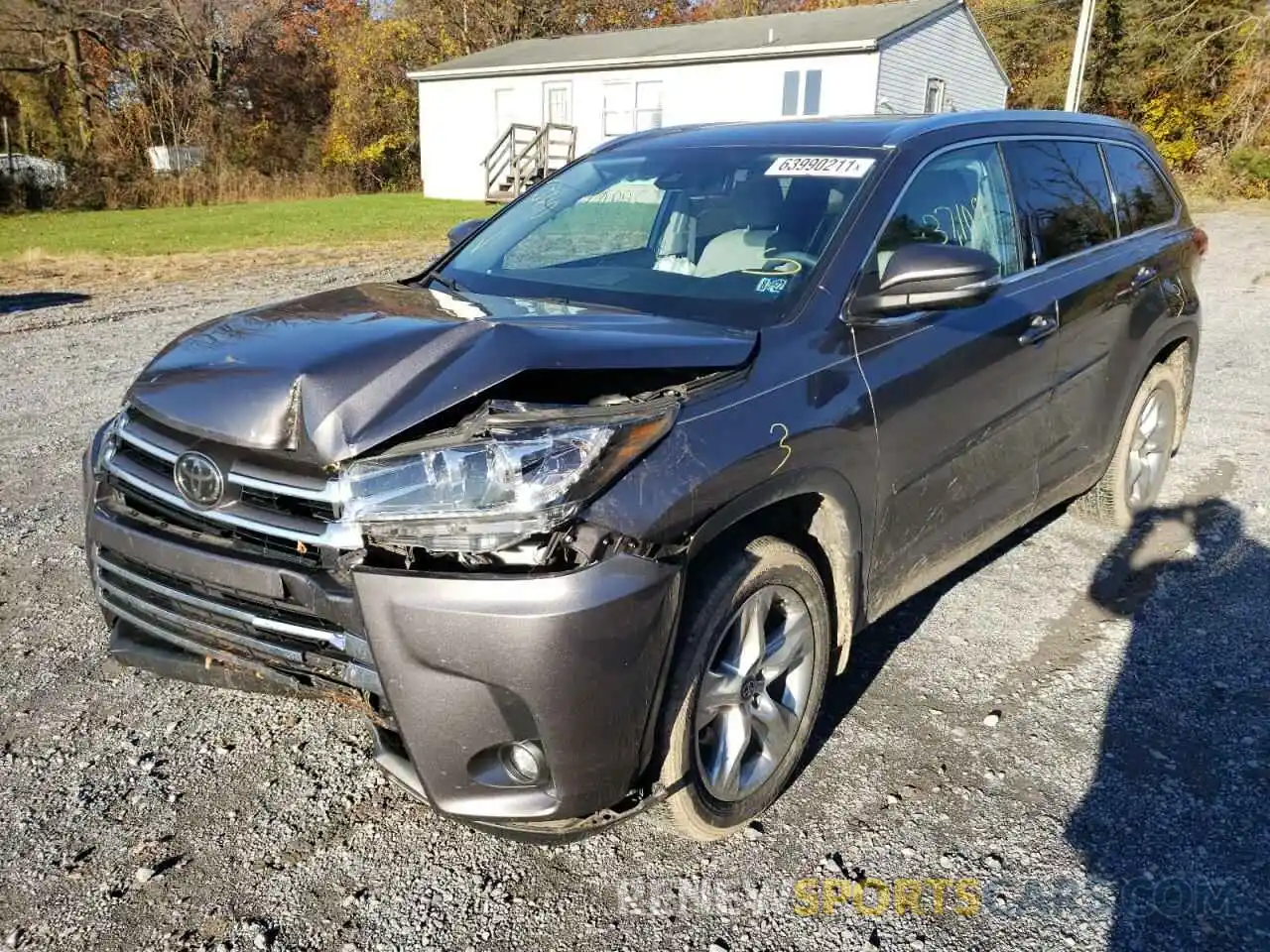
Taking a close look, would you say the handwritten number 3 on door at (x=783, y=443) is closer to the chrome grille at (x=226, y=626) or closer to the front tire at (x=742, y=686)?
the front tire at (x=742, y=686)

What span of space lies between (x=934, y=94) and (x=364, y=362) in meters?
27.6

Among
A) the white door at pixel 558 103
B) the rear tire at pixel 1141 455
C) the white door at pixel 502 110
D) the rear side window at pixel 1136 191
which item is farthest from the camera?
the white door at pixel 502 110

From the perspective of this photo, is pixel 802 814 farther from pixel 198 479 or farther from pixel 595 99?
pixel 595 99

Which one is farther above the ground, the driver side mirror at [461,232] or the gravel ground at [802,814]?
the driver side mirror at [461,232]

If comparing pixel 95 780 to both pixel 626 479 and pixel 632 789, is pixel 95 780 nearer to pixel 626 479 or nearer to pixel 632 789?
pixel 632 789

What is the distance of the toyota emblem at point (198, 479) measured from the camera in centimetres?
245

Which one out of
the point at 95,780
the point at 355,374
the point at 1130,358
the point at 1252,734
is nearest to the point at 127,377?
the point at 95,780

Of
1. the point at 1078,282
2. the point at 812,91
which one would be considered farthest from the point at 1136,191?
the point at 812,91

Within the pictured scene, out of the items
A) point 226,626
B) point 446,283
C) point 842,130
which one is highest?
point 842,130

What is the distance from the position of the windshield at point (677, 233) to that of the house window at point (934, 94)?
2509 cm

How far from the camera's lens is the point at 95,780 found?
2994 mm

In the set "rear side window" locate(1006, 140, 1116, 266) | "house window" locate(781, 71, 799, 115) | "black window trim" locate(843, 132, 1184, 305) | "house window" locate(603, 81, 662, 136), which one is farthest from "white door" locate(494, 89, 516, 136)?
"rear side window" locate(1006, 140, 1116, 266)

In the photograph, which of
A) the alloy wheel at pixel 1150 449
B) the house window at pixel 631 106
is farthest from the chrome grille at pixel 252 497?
the house window at pixel 631 106

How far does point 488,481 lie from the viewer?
2.23m
